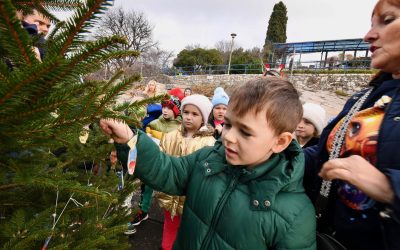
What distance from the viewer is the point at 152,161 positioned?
135cm

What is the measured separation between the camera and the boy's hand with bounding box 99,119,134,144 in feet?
3.59

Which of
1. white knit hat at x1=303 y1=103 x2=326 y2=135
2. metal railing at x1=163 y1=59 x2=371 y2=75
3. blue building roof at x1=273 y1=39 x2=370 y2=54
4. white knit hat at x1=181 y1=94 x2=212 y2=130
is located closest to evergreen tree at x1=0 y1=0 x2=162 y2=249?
white knit hat at x1=181 y1=94 x2=212 y2=130

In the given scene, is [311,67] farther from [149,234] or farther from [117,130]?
[117,130]

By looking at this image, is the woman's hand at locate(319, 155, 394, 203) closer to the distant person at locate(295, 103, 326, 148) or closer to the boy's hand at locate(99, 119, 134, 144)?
the boy's hand at locate(99, 119, 134, 144)

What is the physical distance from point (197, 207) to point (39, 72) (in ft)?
3.58

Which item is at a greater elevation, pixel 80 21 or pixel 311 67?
pixel 311 67

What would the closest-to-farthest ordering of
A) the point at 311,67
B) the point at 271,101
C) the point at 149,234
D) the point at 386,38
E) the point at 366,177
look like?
the point at 366,177, the point at 386,38, the point at 271,101, the point at 149,234, the point at 311,67

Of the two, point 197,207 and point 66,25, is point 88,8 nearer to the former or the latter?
point 66,25

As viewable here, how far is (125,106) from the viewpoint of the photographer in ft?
2.93

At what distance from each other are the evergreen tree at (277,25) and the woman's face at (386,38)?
35167 millimetres

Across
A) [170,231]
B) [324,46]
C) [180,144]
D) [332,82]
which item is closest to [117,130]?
[180,144]

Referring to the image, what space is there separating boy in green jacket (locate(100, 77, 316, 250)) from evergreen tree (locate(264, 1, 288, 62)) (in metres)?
35.1

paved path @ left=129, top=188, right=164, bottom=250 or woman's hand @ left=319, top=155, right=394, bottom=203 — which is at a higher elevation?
woman's hand @ left=319, top=155, right=394, bottom=203

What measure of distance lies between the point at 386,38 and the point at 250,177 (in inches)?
32.5
